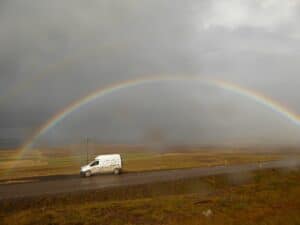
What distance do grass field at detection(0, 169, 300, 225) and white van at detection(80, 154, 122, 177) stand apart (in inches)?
499

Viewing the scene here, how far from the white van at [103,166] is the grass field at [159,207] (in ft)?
41.6

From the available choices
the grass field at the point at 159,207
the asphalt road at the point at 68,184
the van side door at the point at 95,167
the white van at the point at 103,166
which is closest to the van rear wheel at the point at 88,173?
the white van at the point at 103,166

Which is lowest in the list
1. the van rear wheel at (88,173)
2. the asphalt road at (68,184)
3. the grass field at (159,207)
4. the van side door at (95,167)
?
the grass field at (159,207)

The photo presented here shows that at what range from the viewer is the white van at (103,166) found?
144 feet

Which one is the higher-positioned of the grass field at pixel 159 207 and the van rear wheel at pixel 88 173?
the van rear wheel at pixel 88 173

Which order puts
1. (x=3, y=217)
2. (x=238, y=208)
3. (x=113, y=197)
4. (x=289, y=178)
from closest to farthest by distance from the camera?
(x=3, y=217) < (x=238, y=208) < (x=113, y=197) < (x=289, y=178)

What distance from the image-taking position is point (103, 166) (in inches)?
1786

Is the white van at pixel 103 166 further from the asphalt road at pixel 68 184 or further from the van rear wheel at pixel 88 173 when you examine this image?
the asphalt road at pixel 68 184

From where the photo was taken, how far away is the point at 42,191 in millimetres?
31281

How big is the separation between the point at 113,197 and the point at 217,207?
9768 mm

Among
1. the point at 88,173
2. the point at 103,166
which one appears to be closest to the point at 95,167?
the point at 103,166

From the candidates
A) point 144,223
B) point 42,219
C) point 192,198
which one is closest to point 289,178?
point 192,198

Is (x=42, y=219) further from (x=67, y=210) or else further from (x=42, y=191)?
(x=42, y=191)

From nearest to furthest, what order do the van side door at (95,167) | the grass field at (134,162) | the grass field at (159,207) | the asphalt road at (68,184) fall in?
the grass field at (159,207)
the asphalt road at (68,184)
the van side door at (95,167)
the grass field at (134,162)
